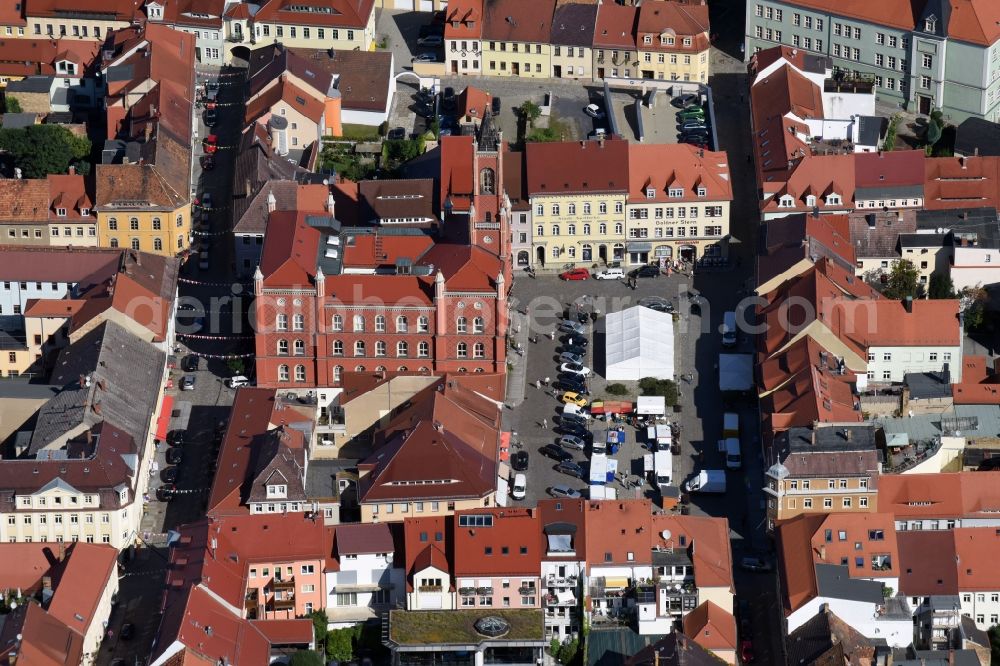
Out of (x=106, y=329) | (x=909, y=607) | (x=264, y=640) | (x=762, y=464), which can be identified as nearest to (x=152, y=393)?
(x=106, y=329)

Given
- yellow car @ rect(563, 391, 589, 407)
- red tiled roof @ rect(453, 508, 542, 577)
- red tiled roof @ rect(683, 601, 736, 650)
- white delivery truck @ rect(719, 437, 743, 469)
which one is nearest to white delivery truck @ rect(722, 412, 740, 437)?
white delivery truck @ rect(719, 437, 743, 469)

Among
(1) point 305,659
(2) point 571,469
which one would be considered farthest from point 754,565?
(1) point 305,659

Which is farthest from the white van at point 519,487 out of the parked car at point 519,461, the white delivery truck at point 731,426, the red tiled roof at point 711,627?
the red tiled roof at point 711,627

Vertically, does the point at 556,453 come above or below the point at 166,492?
above

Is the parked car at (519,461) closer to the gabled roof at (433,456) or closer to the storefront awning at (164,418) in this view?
the gabled roof at (433,456)

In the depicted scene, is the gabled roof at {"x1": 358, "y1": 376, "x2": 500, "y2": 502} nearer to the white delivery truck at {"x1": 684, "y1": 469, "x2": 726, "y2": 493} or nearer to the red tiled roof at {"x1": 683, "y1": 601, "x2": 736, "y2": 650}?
the white delivery truck at {"x1": 684, "y1": 469, "x2": 726, "y2": 493}

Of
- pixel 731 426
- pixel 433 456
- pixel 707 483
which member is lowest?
pixel 707 483

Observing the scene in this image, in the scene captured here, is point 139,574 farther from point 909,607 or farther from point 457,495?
point 909,607

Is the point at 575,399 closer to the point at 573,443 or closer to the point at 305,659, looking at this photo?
the point at 573,443
